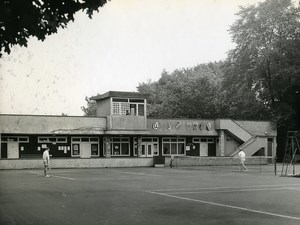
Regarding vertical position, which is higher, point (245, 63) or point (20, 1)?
point (245, 63)

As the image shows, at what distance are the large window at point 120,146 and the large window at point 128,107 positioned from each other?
313 cm

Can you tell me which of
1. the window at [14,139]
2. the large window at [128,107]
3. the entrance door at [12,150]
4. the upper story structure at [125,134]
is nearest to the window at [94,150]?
the upper story structure at [125,134]

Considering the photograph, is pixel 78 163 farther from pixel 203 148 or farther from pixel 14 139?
pixel 203 148

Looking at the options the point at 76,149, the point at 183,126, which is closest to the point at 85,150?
the point at 76,149

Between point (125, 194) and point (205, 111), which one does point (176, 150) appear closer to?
point (205, 111)

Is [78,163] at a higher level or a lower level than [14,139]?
lower

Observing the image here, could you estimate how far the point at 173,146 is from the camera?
52.7 meters

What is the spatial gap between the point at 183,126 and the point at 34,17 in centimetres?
4123

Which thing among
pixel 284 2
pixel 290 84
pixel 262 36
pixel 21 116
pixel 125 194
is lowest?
pixel 125 194

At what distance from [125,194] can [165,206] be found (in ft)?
12.2

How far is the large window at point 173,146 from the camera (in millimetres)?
52375

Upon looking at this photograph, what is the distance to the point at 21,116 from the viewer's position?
141 ft

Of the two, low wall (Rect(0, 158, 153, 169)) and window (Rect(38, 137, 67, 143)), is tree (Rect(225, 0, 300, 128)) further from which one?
window (Rect(38, 137, 67, 143))

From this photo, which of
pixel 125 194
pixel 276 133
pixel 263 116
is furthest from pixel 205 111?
pixel 125 194
